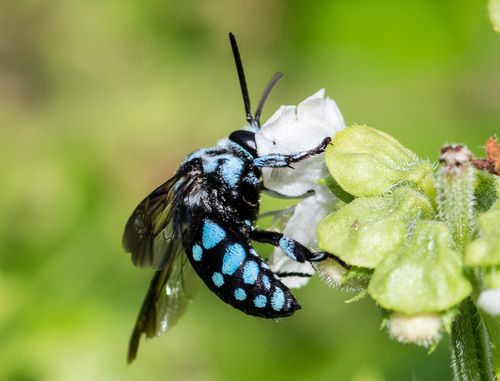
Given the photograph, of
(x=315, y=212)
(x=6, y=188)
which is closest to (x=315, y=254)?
(x=315, y=212)

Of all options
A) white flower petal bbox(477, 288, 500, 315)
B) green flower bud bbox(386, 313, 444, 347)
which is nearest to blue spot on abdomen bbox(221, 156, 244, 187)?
green flower bud bbox(386, 313, 444, 347)

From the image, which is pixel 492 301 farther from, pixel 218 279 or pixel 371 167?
pixel 218 279

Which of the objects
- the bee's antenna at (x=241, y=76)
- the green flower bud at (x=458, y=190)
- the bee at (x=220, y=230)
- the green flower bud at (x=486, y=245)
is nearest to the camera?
the green flower bud at (x=486, y=245)

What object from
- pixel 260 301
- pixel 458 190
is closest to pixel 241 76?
pixel 260 301

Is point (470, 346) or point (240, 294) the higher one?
point (470, 346)

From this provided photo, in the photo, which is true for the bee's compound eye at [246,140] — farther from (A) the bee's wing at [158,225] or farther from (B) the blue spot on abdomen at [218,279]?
(B) the blue spot on abdomen at [218,279]

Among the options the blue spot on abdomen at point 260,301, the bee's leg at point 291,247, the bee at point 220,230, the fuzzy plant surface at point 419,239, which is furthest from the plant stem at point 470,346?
the blue spot on abdomen at point 260,301

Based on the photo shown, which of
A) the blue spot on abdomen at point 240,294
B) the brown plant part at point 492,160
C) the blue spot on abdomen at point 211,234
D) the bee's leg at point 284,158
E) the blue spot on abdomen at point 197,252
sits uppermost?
the brown plant part at point 492,160
